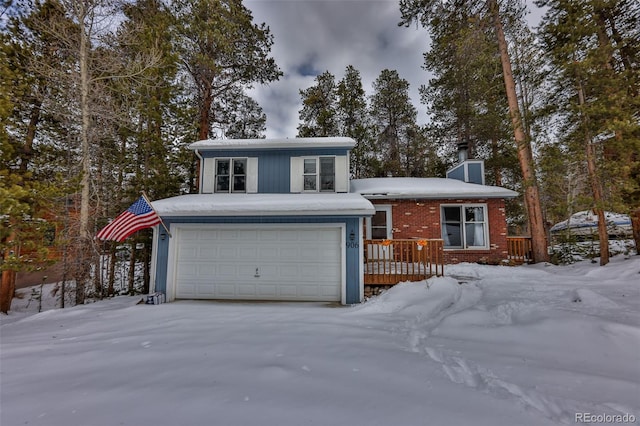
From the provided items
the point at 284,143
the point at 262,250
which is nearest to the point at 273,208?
the point at 262,250

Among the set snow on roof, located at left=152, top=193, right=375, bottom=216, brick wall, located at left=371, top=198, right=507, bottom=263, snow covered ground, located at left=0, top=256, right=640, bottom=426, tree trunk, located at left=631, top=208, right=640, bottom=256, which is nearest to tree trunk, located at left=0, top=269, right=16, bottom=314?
snow covered ground, located at left=0, top=256, right=640, bottom=426

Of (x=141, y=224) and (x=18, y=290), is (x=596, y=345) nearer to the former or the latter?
(x=141, y=224)

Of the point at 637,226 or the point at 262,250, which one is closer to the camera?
the point at 262,250

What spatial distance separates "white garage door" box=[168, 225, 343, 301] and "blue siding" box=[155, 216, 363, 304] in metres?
0.19

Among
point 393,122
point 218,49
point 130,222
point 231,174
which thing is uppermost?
point 218,49

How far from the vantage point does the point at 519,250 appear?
410 inches

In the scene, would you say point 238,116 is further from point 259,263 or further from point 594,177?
point 594,177

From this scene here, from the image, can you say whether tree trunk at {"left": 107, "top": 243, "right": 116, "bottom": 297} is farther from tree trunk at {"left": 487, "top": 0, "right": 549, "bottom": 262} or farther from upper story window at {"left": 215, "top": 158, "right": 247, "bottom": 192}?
tree trunk at {"left": 487, "top": 0, "right": 549, "bottom": 262}

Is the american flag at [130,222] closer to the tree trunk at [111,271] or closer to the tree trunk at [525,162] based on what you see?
the tree trunk at [111,271]

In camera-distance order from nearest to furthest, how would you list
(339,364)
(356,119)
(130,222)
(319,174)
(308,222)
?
1. (339,364)
2. (130,222)
3. (308,222)
4. (319,174)
5. (356,119)

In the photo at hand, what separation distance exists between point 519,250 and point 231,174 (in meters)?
12.0

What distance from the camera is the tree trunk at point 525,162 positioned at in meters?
9.80

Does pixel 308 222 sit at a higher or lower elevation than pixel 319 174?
lower

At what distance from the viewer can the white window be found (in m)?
Result: 10.2
